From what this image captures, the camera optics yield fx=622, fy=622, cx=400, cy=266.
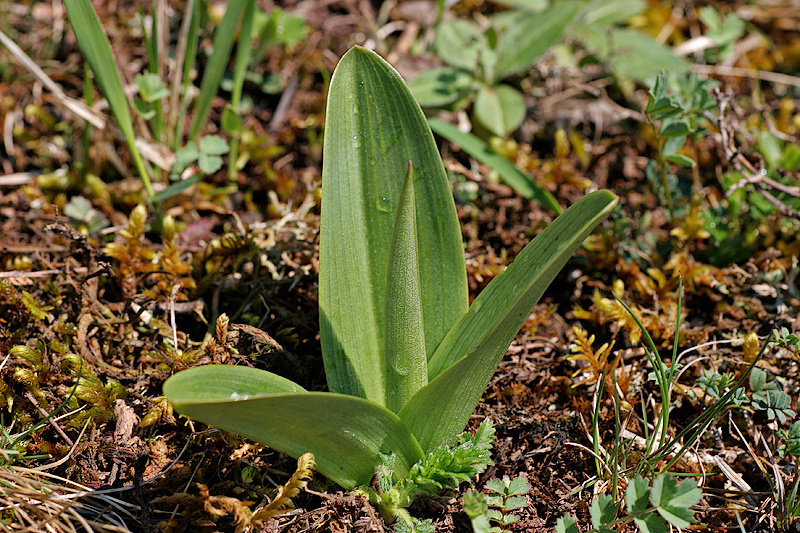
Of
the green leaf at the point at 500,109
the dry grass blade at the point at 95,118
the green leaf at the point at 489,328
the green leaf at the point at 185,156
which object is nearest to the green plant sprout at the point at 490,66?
the green leaf at the point at 500,109

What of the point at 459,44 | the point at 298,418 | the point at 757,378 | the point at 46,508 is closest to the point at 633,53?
the point at 459,44

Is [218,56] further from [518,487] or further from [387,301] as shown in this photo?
[518,487]

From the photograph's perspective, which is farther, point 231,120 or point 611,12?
point 611,12

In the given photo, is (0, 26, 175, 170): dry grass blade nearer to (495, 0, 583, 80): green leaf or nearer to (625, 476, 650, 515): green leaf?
(495, 0, 583, 80): green leaf

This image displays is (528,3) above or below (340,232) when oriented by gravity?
above

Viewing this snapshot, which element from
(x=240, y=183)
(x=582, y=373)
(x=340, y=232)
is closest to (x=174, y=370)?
(x=340, y=232)

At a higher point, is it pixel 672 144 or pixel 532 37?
pixel 532 37

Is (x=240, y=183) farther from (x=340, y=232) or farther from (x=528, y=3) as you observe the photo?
(x=528, y=3)

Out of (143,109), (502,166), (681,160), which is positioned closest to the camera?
(681,160)
